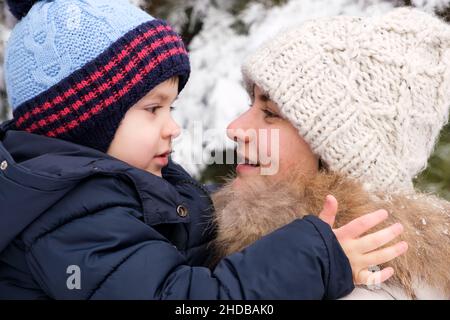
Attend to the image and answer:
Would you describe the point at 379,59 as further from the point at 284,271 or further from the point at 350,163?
the point at 284,271

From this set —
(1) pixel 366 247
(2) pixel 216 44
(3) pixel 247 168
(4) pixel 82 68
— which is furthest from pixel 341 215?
(2) pixel 216 44

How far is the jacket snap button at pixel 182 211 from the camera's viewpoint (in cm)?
156

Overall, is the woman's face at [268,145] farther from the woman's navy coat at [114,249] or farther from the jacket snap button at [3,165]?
the jacket snap button at [3,165]

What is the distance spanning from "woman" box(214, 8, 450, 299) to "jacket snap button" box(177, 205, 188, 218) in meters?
0.11

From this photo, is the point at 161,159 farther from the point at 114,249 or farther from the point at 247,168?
the point at 114,249

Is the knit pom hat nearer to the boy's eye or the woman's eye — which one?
the boy's eye

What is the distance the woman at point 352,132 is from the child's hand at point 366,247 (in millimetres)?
52

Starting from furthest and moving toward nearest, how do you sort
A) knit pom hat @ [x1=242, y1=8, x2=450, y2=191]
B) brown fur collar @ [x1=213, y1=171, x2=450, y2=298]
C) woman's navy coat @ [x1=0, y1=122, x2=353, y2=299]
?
knit pom hat @ [x1=242, y1=8, x2=450, y2=191] → brown fur collar @ [x1=213, y1=171, x2=450, y2=298] → woman's navy coat @ [x1=0, y1=122, x2=353, y2=299]

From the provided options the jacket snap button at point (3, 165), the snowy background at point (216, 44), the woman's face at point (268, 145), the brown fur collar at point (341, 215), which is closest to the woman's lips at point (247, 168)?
the woman's face at point (268, 145)

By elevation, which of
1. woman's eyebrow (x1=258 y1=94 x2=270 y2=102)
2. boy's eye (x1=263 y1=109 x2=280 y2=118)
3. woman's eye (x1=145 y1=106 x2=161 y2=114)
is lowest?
woman's eye (x1=145 y1=106 x2=161 y2=114)

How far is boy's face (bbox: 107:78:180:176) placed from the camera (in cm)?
166

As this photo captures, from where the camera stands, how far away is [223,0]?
10.9 ft

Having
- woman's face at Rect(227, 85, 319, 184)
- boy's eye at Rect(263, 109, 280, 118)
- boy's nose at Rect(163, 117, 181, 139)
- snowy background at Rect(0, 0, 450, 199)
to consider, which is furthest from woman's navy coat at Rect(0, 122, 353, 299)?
snowy background at Rect(0, 0, 450, 199)
